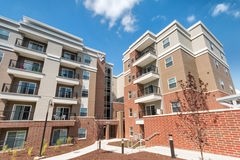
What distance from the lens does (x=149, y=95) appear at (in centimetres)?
→ 2017

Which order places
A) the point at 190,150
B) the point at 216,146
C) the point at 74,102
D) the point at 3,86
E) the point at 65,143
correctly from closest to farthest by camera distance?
the point at 216,146, the point at 190,150, the point at 3,86, the point at 65,143, the point at 74,102

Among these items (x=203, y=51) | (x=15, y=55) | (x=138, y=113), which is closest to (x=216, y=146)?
(x=138, y=113)

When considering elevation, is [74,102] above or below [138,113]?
above

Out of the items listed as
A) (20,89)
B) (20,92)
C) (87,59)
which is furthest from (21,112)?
(87,59)

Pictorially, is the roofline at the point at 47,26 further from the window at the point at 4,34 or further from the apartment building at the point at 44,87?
the window at the point at 4,34

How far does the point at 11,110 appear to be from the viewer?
18125 mm

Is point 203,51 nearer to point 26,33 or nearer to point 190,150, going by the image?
point 190,150

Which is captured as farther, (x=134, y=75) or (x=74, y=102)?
(x=134, y=75)

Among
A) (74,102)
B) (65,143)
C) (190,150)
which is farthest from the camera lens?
(74,102)

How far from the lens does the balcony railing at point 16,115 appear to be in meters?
17.5

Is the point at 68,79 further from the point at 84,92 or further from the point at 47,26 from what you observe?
the point at 47,26

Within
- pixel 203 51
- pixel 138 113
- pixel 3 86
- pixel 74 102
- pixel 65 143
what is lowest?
pixel 65 143

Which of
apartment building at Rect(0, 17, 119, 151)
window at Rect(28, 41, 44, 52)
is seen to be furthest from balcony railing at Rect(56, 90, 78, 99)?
window at Rect(28, 41, 44, 52)

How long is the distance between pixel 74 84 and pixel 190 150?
19755 mm
